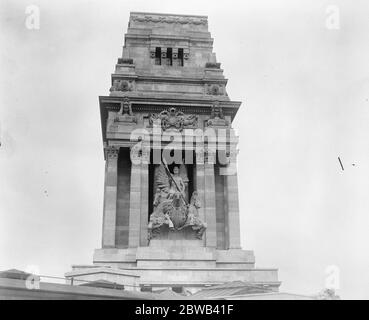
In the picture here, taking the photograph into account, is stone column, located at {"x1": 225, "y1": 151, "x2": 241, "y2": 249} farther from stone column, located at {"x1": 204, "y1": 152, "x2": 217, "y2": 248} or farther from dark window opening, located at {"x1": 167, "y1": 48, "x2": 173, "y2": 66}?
dark window opening, located at {"x1": 167, "y1": 48, "x2": 173, "y2": 66}

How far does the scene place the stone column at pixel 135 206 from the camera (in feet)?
131

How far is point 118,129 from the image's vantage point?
42.7 meters

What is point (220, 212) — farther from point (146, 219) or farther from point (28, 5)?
point (28, 5)

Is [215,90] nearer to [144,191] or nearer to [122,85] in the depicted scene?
[122,85]

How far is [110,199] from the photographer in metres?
41.3

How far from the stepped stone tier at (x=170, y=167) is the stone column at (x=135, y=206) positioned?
2.7 inches

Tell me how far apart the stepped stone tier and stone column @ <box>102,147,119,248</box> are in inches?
2.7

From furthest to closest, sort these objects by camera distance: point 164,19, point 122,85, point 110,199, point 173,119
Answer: point 164,19, point 122,85, point 173,119, point 110,199

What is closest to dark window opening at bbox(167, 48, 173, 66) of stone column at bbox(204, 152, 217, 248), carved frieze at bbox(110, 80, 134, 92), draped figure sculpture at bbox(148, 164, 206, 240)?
carved frieze at bbox(110, 80, 134, 92)

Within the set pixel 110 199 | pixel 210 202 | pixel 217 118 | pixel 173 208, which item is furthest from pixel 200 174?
pixel 110 199

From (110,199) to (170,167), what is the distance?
5.26 metres

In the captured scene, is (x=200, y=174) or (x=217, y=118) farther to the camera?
(x=217, y=118)
